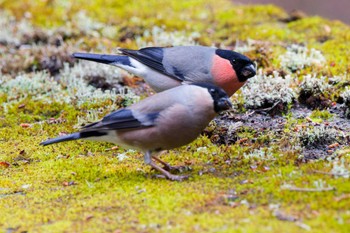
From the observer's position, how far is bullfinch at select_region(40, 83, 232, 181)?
18.0 feet

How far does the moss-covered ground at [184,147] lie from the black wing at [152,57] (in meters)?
0.65

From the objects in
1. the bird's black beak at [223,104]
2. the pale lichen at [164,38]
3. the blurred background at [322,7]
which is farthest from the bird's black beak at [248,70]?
the blurred background at [322,7]

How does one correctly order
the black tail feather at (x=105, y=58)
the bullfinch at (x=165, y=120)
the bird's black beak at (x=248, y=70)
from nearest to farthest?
the bullfinch at (x=165, y=120)
the bird's black beak at (x=248, y=70)
the black tail feather at (x=105, y=58)

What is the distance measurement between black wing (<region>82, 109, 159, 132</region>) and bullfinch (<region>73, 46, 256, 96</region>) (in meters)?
1.58

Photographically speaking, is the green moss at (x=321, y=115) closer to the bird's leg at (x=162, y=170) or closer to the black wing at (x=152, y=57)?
the black wing at (x=152, y=57)

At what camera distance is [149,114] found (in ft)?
18.4

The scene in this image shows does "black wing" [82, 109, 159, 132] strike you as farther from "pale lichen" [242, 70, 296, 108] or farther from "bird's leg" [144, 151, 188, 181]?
"pale lichen" [242, 70, 296, 108]

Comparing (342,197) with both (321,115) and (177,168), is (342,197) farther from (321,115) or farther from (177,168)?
(321,115)

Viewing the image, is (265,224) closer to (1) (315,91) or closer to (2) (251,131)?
(2) (251,131)

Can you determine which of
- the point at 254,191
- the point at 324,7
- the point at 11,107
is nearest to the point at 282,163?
the point at 254,191

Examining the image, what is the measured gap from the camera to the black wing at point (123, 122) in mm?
5570

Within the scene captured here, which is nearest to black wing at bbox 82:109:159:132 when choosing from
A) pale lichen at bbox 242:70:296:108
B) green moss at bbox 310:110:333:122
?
pale lichen at bbox 242:70:296:108

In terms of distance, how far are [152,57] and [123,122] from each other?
1.98m

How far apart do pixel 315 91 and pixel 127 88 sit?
2.75 metres
